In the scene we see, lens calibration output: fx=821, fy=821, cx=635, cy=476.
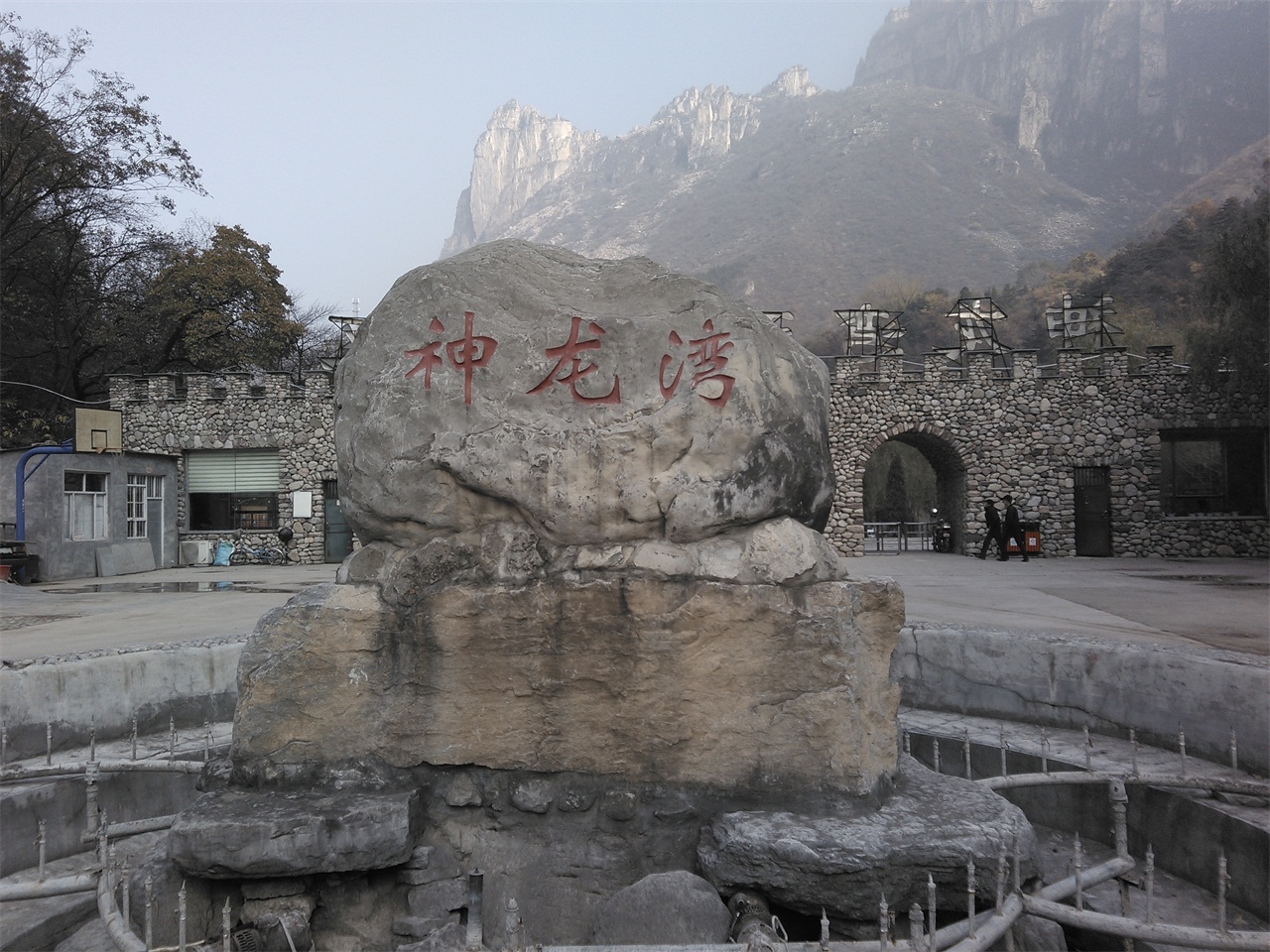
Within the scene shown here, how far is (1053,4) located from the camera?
10419 cm

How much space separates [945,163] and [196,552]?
284 ft

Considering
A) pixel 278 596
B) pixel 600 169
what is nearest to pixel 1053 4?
pixel 600 169

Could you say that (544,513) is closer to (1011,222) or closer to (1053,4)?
(1011,222)

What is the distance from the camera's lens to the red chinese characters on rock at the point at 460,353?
3.47m

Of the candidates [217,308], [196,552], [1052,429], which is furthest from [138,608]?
[1052,429]

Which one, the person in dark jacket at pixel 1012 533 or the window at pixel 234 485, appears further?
the window at pixel 234 485

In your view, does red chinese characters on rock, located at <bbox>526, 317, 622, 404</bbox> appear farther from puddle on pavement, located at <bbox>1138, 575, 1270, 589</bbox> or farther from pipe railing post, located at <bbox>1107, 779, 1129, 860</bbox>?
puddle on pavement, located at <bbox>1138, 575, 1270, 589</bbox>

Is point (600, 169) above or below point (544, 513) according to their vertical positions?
above

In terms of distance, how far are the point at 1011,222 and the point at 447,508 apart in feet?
266

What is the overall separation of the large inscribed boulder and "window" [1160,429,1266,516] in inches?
732

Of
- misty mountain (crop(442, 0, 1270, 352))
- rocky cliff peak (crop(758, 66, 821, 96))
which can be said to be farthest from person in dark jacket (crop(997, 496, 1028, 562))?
rocky cliff peak (crop(758, 66, 821, 96))

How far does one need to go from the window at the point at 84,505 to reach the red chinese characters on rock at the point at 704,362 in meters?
16.8

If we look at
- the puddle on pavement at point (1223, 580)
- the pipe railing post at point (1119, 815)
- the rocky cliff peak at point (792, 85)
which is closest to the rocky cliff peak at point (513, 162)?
the rocky cliff peak at point (792, 85)

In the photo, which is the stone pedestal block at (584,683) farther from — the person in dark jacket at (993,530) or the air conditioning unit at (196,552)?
the air conditioning unit at (196,552)
